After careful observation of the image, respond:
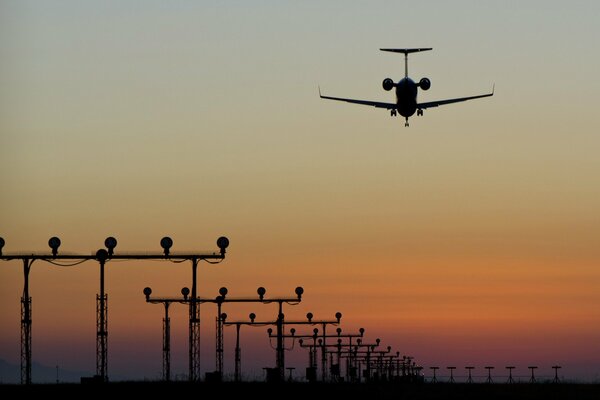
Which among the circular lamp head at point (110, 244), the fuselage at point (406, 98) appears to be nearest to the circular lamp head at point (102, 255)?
the circular lamp head at point (110, 244)

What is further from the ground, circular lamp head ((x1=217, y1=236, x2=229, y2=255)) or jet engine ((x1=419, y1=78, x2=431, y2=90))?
jet engine ((x1=419, y1=78, x2=431, y2=90))

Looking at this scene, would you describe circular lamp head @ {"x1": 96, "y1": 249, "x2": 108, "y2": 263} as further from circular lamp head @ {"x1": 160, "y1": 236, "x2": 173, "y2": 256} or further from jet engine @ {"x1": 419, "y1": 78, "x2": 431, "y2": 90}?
jet engine @ {"x1": 419, "y1": 78, "x2": 431, "y2": 90}

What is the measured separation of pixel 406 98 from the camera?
103m

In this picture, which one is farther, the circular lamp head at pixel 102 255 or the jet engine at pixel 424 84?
the jet engine at pixel 424 84

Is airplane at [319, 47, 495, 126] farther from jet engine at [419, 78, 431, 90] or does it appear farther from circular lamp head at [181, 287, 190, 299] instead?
circular lamp head at [181, 287, 190, 299]

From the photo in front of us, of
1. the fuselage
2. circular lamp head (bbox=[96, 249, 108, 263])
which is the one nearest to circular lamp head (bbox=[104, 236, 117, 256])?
circular lamp head (bbox=[96, 249, 108, 263])

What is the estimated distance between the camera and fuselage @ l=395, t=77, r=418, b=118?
103188 millimetres

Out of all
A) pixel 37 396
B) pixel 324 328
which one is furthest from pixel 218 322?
pixel 37 396

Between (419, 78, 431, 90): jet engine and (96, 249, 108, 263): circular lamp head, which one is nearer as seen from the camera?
(96, 249, 108, 263): circular lamp head

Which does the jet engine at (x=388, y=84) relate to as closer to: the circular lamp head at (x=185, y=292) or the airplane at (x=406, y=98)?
the airplane at (x=406, y=98)

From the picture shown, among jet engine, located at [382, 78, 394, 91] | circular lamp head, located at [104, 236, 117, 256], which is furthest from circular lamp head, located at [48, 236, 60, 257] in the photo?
jet engine, located at [382, 78, 394, 91]

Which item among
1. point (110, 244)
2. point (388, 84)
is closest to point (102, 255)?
point (110, 244)

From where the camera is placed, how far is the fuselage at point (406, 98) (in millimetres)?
103188

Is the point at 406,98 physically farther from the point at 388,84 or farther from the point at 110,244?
the point at 110,244
